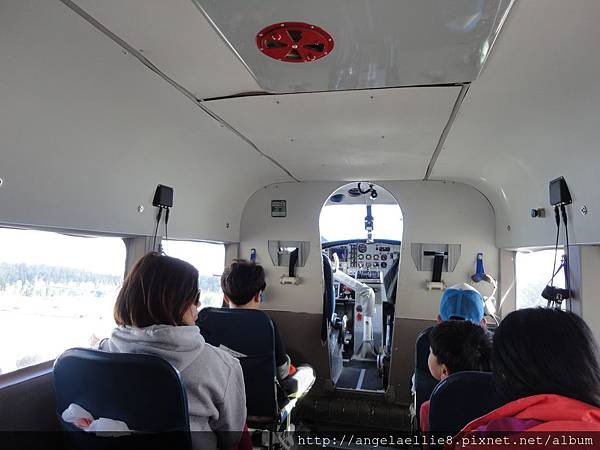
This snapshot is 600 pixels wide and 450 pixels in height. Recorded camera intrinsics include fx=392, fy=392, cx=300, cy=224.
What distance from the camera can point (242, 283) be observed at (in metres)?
2.86

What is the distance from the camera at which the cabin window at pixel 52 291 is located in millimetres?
2074

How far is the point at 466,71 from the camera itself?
5.23 ft

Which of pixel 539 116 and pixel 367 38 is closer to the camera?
pixel 367 38

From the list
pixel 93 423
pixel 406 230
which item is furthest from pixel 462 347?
pixel 406 230

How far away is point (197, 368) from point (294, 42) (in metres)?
1.27

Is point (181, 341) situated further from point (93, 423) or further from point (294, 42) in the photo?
point (294, 42)

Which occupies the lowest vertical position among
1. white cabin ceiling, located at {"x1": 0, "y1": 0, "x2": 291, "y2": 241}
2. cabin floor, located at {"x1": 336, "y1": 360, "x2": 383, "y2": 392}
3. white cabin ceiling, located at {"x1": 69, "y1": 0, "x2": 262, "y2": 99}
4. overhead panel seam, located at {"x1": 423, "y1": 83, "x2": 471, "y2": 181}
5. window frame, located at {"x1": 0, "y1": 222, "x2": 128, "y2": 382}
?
cabin floor, located at {"x1": 336, "y1": 360, "x2": 383, "y2": 392}

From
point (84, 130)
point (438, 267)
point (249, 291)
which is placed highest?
point (84, 130)

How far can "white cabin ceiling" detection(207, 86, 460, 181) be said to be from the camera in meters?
2.04

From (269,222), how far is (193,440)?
3103mm

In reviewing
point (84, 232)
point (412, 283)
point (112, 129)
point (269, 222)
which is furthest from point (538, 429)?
point (269, 222)

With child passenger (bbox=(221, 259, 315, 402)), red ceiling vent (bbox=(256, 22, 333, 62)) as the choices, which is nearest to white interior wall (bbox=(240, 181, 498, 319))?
child passenger (bbox=(221, 259, 315, 402))

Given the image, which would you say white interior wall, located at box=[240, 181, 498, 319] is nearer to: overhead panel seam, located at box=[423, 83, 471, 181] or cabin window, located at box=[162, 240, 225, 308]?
Result: cabin window, located at box=[162, 240, 225, 308]

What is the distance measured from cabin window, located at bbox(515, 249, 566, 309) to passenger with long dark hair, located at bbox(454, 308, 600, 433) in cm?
193
